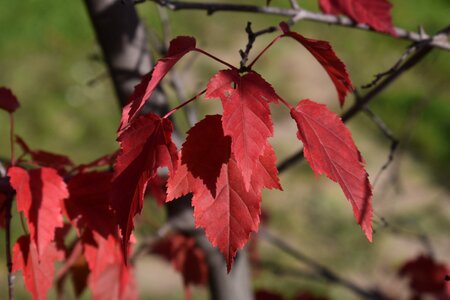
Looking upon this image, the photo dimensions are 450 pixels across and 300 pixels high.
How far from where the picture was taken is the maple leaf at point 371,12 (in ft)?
2.90

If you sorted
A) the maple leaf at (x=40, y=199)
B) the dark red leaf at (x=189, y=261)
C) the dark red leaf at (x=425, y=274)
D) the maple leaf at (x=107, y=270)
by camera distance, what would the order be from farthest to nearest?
1. the dark red leaf at (x=425, y=274)
2. the dark red leaf at (x=189, y=261)
3. the maple leaf at (x=107, y=270)
4. the maple leaf at (x=40, y=199)

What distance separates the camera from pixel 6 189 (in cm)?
76

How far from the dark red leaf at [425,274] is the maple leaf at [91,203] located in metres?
0.84

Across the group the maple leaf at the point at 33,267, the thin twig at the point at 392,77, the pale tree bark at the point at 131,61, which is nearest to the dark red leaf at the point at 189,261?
the pale tree bark at the point at 131,61

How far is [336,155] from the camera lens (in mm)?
611

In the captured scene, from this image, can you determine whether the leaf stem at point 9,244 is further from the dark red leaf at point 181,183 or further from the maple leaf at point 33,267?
the dark red leaf at point 181,183

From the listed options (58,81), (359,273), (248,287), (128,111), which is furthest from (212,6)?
(58,81)

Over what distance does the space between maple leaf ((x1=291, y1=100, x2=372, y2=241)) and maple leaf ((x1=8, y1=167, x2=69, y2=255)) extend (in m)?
0.32

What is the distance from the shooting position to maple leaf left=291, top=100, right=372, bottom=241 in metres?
0.60

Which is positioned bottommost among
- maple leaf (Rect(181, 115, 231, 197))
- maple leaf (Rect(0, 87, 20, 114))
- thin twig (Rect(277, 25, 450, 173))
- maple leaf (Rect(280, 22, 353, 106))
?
maple leaf (Rect(181, 115, 231, 197))

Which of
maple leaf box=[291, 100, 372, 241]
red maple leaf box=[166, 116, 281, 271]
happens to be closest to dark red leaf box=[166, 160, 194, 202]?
red maple leaf box=[166, 116, 281, 271]

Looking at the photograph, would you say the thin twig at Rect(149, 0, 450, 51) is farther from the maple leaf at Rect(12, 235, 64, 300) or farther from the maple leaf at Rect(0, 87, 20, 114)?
the maple leaf at Rect(12, 235, 64, 300)

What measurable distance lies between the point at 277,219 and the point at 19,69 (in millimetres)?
1795

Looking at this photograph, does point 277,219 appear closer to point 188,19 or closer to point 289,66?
point 289,66
